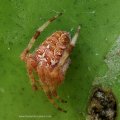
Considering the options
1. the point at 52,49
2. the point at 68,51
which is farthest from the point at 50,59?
the point at 68,51

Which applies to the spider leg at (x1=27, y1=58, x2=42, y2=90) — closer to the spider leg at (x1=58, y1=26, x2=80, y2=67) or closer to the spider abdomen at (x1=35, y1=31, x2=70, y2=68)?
the spider abdomen at (x1=35, y1=31, x2=70, y2=68)

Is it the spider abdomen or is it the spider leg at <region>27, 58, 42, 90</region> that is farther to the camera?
the spider leg at <region>27, 58, 42, 90</region>

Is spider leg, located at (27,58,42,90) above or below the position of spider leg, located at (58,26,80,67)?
below

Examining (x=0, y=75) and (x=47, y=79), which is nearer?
(x=47, y=79)

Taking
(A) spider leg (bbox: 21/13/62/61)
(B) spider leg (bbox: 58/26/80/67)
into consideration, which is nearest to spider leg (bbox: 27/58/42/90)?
(A) spider leg (bbox: 21/13/62/61)

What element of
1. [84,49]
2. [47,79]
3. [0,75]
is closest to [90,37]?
[84,49]

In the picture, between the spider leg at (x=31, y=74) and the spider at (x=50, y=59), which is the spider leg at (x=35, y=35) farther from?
the spider leg at (x=31, y=74)

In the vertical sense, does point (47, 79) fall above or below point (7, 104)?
above

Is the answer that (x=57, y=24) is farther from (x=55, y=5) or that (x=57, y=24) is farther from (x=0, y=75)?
(x=0, y=75)
